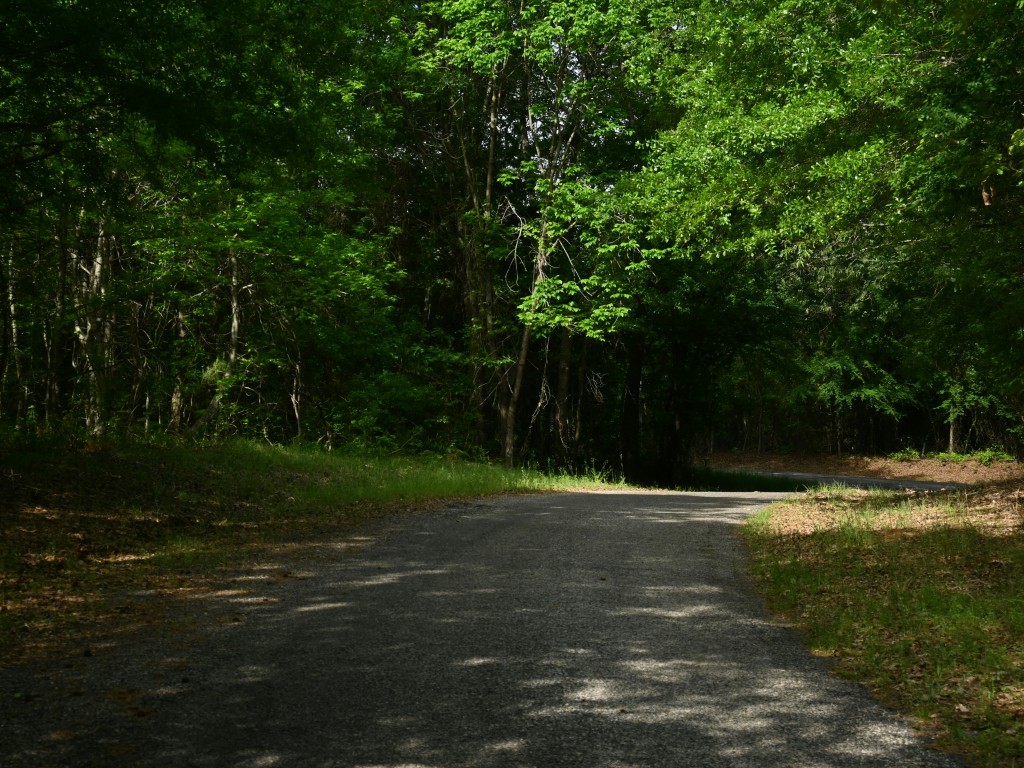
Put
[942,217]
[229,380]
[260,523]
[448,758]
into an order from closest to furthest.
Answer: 1. [448,758]
2. [260,523]
3. [942,217]
4. [229,380]

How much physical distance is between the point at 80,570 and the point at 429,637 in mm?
4089

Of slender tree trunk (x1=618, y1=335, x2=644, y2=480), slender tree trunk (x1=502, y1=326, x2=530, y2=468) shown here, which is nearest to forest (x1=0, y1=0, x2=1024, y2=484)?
slender tree trunk (x1=618, y1=335, x2=644, y2=480)

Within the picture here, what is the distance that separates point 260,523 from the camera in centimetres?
1180

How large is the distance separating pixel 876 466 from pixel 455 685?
4200 cm

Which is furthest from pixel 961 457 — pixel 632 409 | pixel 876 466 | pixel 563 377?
pixel 563 377

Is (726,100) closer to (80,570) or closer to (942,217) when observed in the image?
(942,217)

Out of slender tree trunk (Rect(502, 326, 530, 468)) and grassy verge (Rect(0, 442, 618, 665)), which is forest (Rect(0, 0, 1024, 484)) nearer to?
slender tree trunk (Rect(502, 326, 530, 468))

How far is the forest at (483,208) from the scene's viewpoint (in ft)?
34.2

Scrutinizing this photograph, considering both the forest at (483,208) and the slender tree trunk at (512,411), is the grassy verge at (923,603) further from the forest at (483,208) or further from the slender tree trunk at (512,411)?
the slender tree trunk at (512,411)

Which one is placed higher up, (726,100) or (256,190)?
(726,100)

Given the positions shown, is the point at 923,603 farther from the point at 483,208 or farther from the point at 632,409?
the point at 632,409

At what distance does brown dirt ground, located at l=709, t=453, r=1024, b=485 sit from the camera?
37281mm

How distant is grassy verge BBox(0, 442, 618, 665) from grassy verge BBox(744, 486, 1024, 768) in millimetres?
5257

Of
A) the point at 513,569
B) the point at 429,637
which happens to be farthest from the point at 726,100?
the point at 429,637
